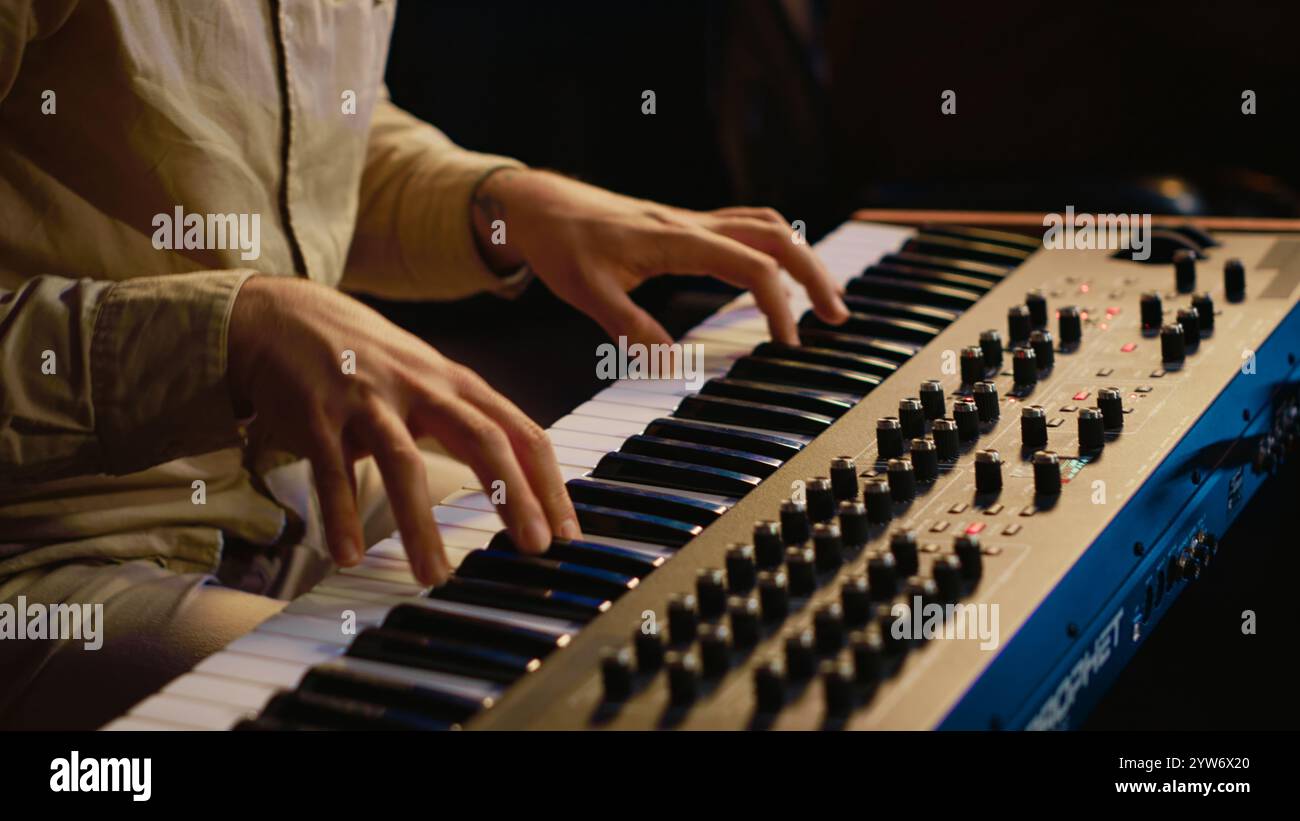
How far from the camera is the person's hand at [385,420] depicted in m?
1.01

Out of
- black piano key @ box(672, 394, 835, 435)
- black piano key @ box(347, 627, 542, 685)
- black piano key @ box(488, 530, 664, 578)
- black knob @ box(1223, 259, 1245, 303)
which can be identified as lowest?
black piano key @ box(347, 627, 542, 685)

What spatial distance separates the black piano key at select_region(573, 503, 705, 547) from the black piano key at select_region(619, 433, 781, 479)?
0.11 m

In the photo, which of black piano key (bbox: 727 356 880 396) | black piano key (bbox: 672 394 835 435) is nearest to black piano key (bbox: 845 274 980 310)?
black piano key (bbox: 727 356 880 396)

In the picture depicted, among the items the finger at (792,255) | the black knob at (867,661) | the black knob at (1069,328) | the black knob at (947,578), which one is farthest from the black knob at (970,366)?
the black knob at (867,661)

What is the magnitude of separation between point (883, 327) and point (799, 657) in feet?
2.36

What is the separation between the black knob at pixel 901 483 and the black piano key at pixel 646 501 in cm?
13

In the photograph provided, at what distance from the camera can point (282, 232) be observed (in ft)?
4.92

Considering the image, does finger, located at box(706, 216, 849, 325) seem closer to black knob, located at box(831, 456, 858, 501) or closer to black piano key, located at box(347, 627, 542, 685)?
black knob, located at box(831, 456, 858, 501)

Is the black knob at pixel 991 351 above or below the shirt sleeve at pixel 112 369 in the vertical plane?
below

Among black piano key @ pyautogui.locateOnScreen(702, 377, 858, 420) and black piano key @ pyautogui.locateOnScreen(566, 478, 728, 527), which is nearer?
black piano key @ pyautogui.locateOnScreen(566, 478, 728, 527)

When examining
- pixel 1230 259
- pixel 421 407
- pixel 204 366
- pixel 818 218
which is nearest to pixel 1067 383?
pixel 1230 259

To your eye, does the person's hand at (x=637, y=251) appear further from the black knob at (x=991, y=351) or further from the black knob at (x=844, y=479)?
the black knob at (x=844, y=479)

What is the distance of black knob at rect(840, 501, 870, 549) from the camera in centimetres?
102
